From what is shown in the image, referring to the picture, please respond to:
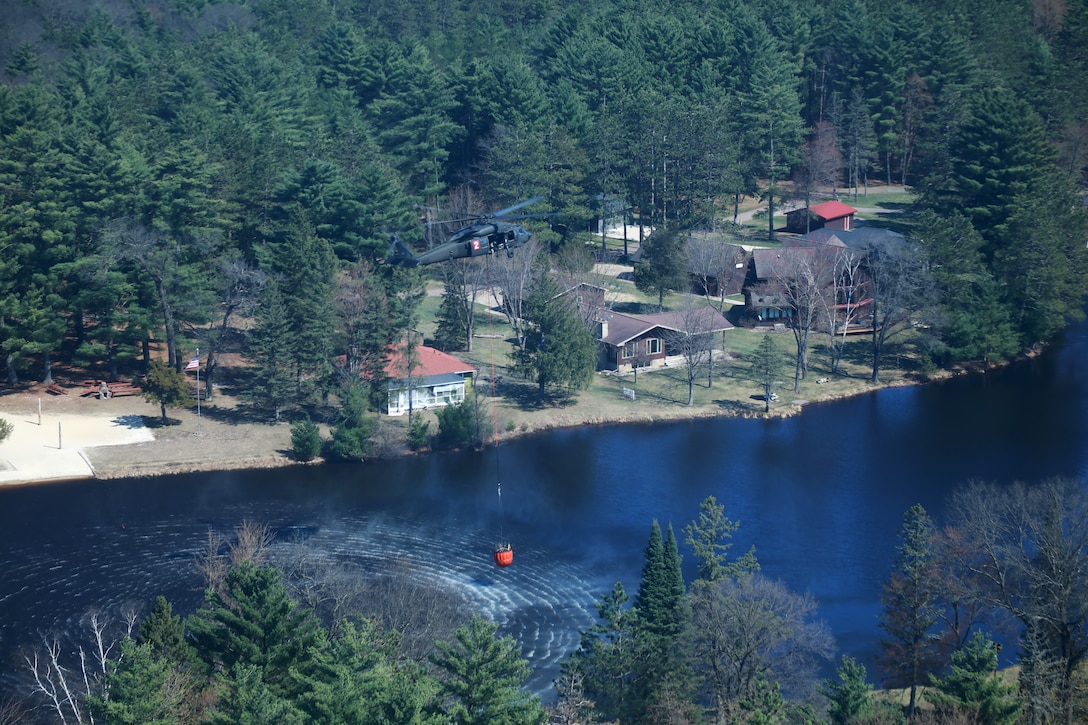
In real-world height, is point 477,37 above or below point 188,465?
above

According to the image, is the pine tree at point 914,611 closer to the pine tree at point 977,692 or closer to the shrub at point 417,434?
the pine tree at point 977,692

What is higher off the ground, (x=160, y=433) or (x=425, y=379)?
(x=425, y=379)

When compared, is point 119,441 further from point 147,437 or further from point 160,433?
point 160,433

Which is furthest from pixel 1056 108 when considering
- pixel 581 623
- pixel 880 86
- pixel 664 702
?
pixel 664 702

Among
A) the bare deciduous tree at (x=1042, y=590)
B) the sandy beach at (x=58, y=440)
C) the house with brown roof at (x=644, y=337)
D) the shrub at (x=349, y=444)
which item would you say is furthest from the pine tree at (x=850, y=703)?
the house with brown roof at (x=644, y=337)

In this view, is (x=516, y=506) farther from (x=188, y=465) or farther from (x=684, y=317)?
(x=684, y=317)

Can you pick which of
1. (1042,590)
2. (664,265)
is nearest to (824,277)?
(664,265)
